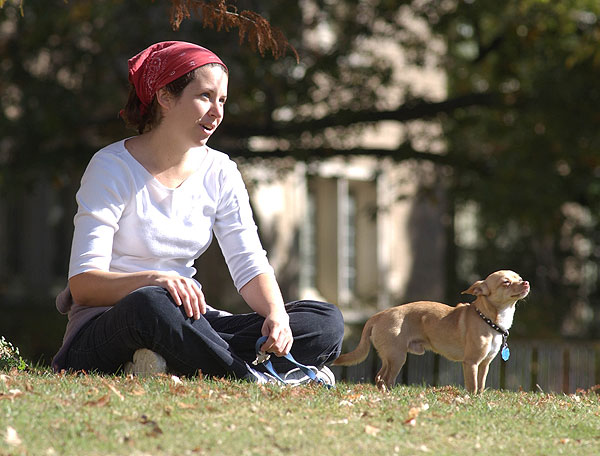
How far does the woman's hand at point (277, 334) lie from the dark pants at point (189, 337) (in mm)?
175

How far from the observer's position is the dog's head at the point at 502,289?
19.3 ft

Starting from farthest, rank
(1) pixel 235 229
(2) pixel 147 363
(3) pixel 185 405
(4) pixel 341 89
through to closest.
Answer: (4) pixel 341 89 < (1) pixel 235 229 < (2) pixel 147 363 < (3) pixel 185 405

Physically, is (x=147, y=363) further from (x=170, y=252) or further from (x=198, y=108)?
(x=198, y=108)

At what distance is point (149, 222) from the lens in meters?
5.50

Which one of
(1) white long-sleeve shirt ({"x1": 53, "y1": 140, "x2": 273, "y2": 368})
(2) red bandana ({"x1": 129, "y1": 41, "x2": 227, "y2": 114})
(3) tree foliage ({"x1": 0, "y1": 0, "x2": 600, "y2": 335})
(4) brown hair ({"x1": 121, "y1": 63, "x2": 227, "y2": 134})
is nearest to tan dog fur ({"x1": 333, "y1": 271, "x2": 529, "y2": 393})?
(1) white long-sleeve shirt ({"x1": 53, "y1": 140, "x2": 273, "y2": 368})

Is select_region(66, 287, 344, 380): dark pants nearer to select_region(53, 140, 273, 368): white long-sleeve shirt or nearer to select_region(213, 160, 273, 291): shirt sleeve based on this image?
select_region(53, 140, 273, 368): white long-sleeve shirt

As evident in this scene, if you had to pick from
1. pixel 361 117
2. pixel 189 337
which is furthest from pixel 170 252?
pixel 361 117

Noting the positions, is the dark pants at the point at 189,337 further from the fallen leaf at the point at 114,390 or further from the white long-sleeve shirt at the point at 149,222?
the fallen leaf at the point at 114,390

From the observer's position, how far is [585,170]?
44.6 ft

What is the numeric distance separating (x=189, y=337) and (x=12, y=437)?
1389mm

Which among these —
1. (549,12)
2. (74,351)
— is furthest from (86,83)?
(74,351)

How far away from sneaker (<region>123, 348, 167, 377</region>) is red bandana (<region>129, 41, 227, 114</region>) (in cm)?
136

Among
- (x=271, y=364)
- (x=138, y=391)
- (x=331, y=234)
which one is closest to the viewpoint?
(x=138, y=391)

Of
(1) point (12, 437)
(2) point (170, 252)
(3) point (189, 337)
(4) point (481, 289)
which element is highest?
(2) point (170, 252)
